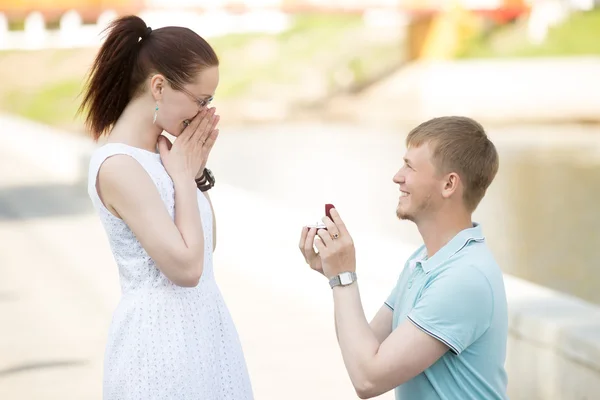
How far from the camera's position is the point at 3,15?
35781 mm

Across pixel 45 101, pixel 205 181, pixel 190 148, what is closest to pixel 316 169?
pixel 205 181

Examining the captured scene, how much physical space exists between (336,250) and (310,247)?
91 mm

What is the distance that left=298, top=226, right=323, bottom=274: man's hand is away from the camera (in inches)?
89.2

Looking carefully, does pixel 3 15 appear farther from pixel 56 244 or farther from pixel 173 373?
pixel 173 373

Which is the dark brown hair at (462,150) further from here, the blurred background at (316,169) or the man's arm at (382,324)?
the blurred background at (316,169)

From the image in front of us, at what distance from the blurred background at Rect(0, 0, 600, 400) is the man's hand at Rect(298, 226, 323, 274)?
3.09 feet

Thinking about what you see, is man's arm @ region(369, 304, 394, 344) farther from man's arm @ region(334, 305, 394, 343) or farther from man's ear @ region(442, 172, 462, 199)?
man's ear @ region(442, 172, 462, 199)

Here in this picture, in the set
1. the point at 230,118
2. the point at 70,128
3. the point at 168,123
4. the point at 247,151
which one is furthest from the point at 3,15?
the point at 168,123

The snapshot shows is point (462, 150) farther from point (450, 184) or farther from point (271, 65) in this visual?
point (271, 65)

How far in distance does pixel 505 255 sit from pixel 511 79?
27151 millimetres

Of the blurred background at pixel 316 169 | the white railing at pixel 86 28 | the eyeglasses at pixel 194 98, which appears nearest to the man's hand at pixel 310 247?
the eyeglasses at pixel 194 98

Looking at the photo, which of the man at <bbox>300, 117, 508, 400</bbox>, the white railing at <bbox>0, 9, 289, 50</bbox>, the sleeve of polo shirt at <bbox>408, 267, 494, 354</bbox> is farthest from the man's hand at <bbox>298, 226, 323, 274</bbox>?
the white railing at <bbox>0, 9, 289, 50</bbox>

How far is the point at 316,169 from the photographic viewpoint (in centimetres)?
1814

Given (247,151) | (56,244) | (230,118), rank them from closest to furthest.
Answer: (56,244) < (247,151) < (230,118)
